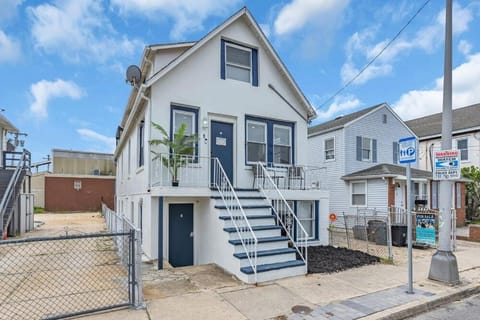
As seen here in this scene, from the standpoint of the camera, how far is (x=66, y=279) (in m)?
6.54

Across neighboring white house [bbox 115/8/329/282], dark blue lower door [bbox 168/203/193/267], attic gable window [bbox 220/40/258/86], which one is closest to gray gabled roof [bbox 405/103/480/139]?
neighboring white house [bbox 115/8/329/282]

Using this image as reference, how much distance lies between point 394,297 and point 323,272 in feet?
6.00

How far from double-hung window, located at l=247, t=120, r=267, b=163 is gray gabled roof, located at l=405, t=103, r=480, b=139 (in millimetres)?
16038

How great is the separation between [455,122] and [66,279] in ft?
80.1

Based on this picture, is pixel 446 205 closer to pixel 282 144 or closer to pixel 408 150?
pixel 408 150

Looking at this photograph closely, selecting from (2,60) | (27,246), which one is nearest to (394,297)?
(27,246)

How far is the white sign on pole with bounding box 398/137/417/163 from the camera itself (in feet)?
18.4

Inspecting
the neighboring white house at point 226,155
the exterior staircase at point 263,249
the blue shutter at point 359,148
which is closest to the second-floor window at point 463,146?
the blue shutter at point 359,148

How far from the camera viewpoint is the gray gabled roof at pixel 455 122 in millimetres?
20000

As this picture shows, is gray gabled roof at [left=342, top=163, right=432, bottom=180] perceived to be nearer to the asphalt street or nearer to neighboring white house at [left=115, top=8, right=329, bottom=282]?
neighboring white house at [left=115, top=8, right=329, bottom=282]

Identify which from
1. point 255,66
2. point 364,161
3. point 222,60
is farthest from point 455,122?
point 222,60

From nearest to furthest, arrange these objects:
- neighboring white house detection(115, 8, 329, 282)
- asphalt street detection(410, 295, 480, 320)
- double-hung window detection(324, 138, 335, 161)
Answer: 1. asphalt street detection(410, 295, 480, 320)
2. neighboring white house detection(115, 8, 329, 282)
3. double-hung window detection(324, 138, 335, 161)

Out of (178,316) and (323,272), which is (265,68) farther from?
(178,316)

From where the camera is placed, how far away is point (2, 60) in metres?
14.1
